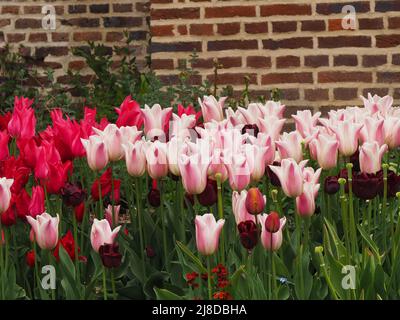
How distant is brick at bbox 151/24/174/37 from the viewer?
19.3 feet

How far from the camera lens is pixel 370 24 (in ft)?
18.7

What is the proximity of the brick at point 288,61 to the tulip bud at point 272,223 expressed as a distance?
3676 mm

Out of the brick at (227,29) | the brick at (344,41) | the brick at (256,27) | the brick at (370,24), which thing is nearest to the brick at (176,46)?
the brick at (227,29)

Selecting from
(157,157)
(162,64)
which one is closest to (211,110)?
(157,157)

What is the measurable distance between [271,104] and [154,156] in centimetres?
56

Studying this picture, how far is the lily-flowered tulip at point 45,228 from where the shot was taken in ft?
7.72

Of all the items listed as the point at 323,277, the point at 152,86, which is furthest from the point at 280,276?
the point at 152,86

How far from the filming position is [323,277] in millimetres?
2416

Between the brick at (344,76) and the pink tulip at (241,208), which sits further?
the brick at (344,76)

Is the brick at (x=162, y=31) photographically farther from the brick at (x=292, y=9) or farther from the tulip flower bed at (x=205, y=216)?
the tulip flower bed at (x=205, y=216)

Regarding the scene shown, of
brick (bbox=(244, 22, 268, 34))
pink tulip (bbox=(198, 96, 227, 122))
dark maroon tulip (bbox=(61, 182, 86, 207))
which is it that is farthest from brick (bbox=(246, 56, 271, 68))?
dark maroon tulip (bbox=(61, 182, 86, 207))

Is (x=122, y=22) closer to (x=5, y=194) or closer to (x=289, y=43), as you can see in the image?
(x=289, y=43)

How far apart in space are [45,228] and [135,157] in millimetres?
308
